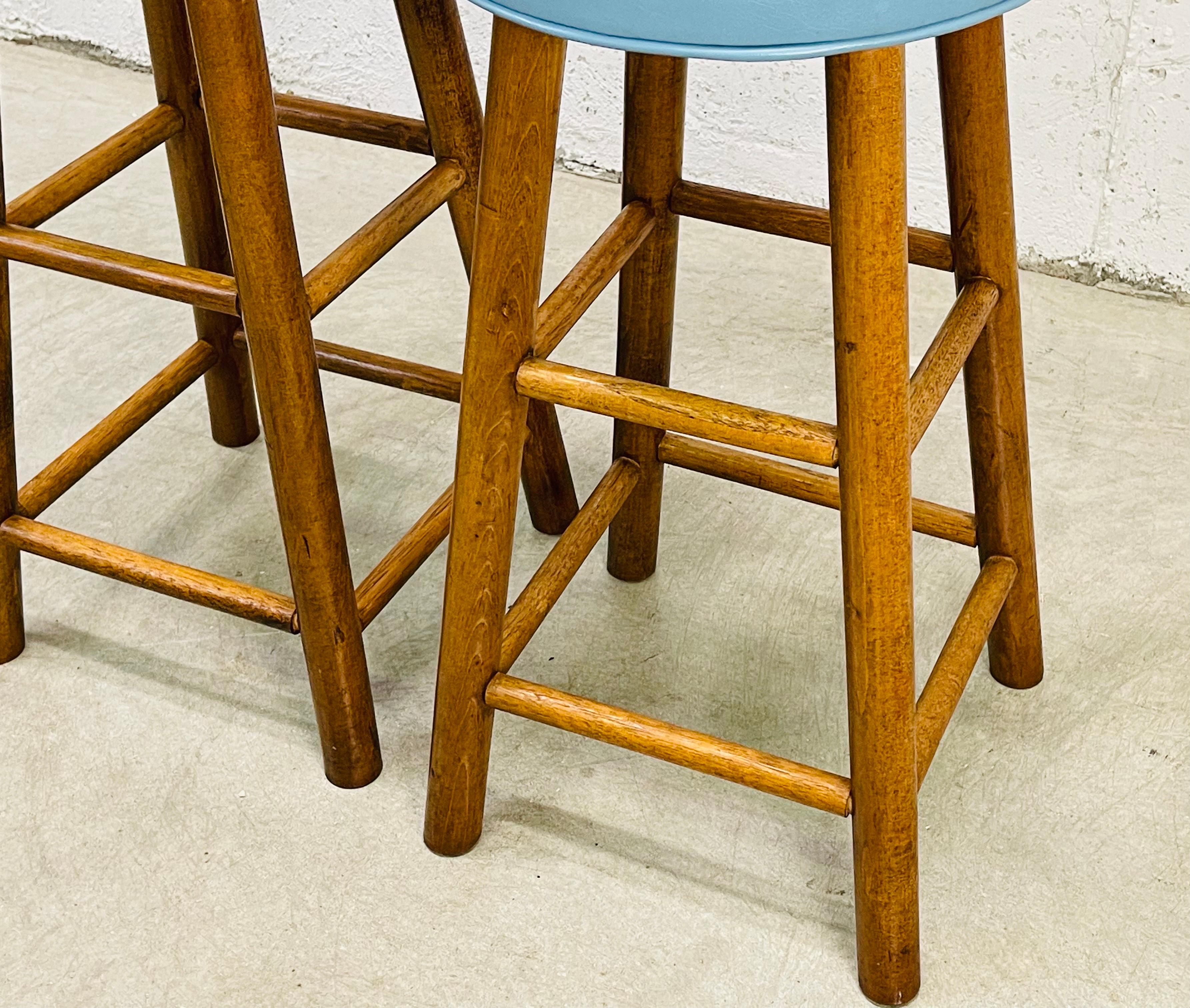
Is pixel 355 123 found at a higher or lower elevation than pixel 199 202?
higher

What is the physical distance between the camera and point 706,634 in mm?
1893

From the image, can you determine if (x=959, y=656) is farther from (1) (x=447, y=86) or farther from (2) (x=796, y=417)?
(1) (x=447, y=86)

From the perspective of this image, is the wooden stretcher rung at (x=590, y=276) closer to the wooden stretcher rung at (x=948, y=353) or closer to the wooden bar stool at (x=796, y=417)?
the wooden bar stool at (x=796, y=417)

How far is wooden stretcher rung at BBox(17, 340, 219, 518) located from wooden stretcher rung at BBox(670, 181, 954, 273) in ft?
2.39

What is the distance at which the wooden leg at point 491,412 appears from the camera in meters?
1.19

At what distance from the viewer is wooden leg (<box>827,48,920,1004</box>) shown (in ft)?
3.57

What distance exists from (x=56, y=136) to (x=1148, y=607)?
226 centimetres

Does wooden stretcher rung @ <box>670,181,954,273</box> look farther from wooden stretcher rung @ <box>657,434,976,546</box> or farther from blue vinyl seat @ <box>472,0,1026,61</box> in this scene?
blue vinyl seat @ <box>472,0,1026,61</box>

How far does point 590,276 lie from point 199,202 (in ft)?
2.33

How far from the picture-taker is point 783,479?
168 cm

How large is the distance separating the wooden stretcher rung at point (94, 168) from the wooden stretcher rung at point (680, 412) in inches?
25.5

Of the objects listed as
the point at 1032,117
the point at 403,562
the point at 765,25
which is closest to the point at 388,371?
the point at 403,562

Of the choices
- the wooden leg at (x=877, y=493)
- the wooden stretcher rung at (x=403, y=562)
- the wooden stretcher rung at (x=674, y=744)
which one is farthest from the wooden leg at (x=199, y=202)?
the wooden leg at (x=877, y=493)

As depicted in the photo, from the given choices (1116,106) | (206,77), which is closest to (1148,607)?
(1116,106)
